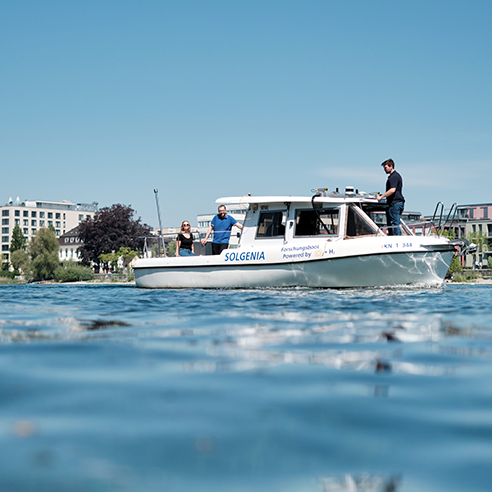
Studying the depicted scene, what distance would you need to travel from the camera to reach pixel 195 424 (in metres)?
2.29

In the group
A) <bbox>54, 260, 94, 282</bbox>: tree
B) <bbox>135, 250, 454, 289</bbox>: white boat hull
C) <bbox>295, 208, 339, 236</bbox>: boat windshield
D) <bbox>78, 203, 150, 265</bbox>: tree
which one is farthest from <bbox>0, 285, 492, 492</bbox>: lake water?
<bbox>78, 203, 150, 265</bbox>: tree

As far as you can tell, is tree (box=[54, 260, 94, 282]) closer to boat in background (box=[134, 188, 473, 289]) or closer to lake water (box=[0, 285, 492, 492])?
boat in background (box=[134, 188, 473, 289])

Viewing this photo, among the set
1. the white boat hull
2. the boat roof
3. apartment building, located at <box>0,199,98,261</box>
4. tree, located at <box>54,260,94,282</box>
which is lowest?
tree, located at <box>54,260,94,282</box>

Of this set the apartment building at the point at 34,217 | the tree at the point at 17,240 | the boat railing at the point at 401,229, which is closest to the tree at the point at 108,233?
the boat railing at the point at 401,229

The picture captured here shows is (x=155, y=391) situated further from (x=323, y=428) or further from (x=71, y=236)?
(x=71, y=236)

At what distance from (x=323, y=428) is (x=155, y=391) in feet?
3.03

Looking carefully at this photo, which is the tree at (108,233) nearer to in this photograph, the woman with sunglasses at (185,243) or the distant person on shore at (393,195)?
the woman with sunglasses at (185,243)

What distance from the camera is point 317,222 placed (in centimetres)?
1320

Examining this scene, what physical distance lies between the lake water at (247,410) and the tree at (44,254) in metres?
73.5

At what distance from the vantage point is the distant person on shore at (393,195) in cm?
1243

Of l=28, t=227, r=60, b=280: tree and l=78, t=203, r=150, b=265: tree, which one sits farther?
l=28, t=227, r=60, b=280: tree

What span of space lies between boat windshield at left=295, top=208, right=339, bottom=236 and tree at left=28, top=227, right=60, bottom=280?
6548 centimetres

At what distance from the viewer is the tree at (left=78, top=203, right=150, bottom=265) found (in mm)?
70500

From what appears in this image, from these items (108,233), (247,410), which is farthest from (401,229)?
(108,233)
